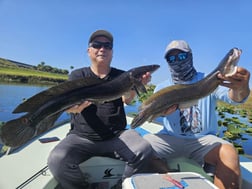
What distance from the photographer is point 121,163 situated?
3.96 m

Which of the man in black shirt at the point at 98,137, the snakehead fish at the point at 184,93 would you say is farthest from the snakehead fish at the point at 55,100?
the snakehead fish at the point at 184,93

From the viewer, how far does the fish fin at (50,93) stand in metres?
2.85

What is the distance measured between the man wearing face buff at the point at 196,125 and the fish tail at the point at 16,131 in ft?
6.21

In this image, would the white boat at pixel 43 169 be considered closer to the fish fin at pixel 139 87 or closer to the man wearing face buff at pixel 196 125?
the man wearing face buff at pixel 196 125

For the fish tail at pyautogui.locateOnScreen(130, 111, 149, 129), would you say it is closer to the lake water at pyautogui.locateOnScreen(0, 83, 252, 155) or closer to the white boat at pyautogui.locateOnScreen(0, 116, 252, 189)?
the white boat at pyautogui.locateOnScreen(0, 116, 252, 189)

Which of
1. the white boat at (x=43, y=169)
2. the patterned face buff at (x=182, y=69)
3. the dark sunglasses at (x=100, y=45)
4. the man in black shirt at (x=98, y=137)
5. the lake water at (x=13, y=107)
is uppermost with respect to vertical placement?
the dark sunglasses at (x=100, y=45)

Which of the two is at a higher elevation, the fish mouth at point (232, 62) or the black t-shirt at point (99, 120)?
the fish mouth at point (232, 62)

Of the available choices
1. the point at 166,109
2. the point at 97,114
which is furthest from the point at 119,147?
the point at 166,109

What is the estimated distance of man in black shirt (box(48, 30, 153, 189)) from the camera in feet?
11.3

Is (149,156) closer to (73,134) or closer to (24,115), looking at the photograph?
(73,134)

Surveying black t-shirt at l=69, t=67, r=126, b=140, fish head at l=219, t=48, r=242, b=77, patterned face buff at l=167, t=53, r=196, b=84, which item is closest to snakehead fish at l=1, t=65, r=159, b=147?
black t-shirt at l=69, t=67, r=126, b=140

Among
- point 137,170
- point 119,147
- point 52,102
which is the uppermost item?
point 52,102

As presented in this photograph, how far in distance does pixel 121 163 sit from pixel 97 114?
89cm

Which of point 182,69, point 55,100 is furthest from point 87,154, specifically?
point 182,69
